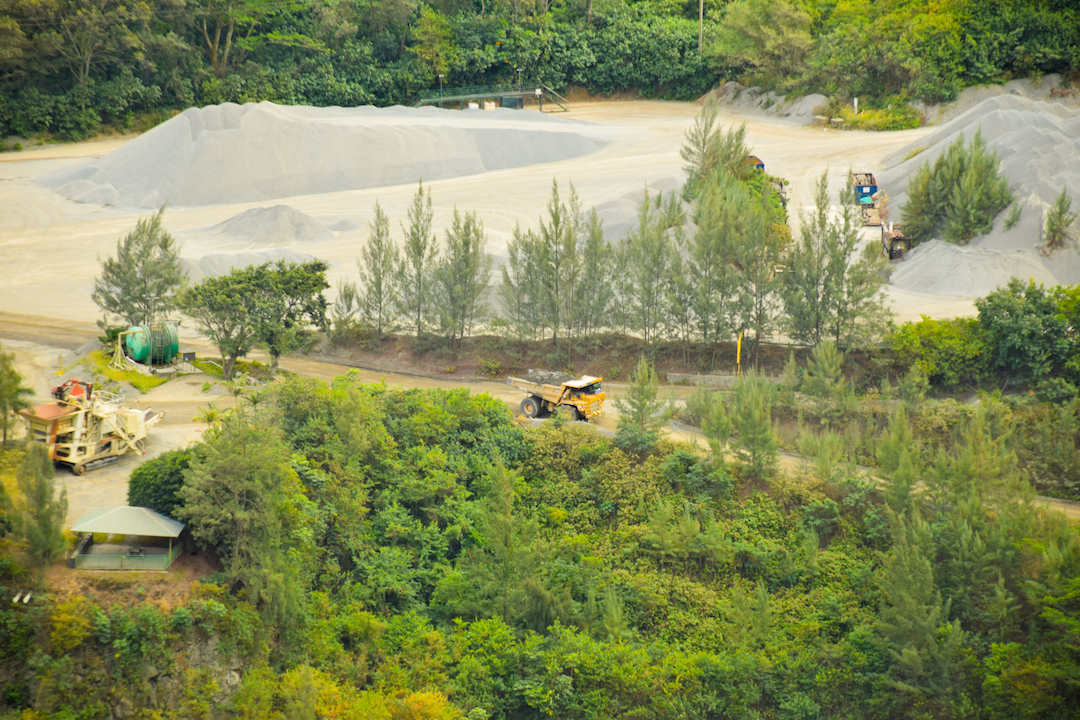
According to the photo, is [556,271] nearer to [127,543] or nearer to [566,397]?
[566,397]

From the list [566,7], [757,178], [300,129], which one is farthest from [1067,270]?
Result: [566,7]

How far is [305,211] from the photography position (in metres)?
57.6

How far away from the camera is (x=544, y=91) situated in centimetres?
8594

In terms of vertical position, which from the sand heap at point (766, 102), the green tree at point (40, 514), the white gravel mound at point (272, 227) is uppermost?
the sand heap at point (766, 102)

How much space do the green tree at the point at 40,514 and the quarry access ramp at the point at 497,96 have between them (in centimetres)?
6762

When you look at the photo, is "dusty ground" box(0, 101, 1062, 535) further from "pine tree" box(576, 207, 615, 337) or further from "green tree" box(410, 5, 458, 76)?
"green tree" box(410, 5, 458, 76)

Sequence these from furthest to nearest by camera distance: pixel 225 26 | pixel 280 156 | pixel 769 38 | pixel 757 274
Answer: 1. pixel 225 26
2. pixel 769 38
3. pixel 280 156
4. pixel 757 274

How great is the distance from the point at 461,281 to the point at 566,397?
886cm

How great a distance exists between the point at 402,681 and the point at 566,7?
267 feet

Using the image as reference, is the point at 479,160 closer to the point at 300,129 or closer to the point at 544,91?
the point at 300,129

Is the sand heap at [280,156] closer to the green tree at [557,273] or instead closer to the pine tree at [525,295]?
the pine tree at [525,295]

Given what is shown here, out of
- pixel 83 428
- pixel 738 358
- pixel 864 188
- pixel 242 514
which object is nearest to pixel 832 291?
pixel 738 358

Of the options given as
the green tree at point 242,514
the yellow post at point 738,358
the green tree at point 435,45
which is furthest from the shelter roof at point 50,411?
the green tree at point 435,45

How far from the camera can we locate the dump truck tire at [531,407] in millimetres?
32656
